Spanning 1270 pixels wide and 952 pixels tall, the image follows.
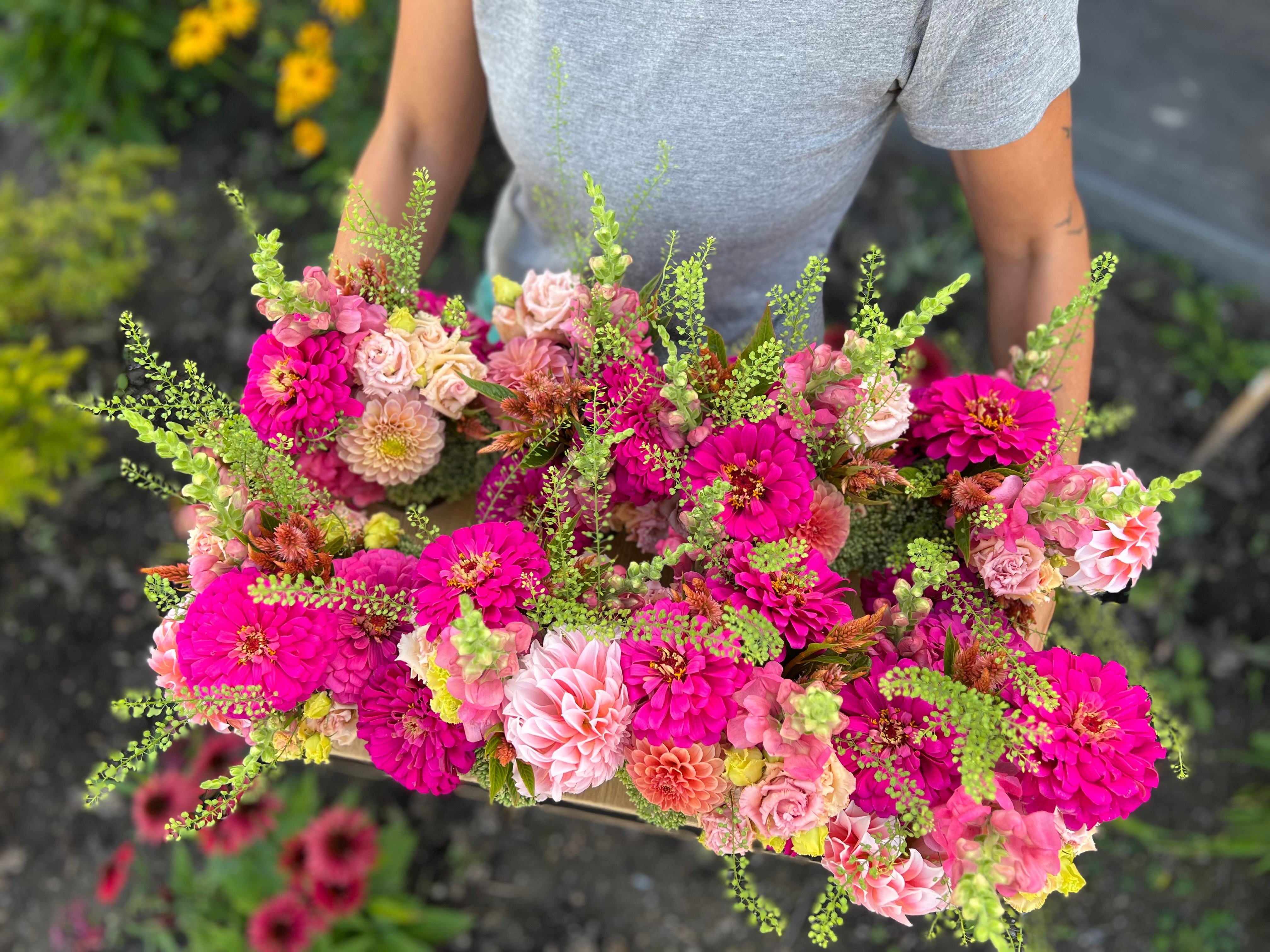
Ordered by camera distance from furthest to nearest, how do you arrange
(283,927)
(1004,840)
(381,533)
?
(283,927) < (381,533) < (1004,840)

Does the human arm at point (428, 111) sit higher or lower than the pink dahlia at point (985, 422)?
higher

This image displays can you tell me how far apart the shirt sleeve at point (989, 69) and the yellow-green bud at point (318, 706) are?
2.88 feet

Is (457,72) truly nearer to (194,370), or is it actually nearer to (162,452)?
(194,370)

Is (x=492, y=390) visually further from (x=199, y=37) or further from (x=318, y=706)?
(x=199, y=37)

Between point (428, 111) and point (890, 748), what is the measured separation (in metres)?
1.02

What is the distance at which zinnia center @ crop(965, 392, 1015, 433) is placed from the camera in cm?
80

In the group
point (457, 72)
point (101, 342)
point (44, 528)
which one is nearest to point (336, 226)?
point (101, 342)

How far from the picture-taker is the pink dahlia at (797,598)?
2.28 feet

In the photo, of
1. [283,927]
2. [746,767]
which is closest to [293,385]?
[746,767]

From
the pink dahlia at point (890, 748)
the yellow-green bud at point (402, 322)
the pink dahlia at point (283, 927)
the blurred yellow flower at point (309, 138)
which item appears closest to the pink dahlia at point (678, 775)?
the pink dahlia at point (890, 748)

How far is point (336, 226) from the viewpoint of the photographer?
93.8 inches

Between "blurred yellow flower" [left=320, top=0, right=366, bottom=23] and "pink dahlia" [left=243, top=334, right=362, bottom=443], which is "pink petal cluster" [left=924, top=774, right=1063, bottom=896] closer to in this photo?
"pink dahlia" [left=243, top=334, right=362, bottom=443]

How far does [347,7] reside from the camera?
6.31ft

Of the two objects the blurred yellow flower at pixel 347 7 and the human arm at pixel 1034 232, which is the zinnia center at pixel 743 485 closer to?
the human arm at pixel 1034 232
